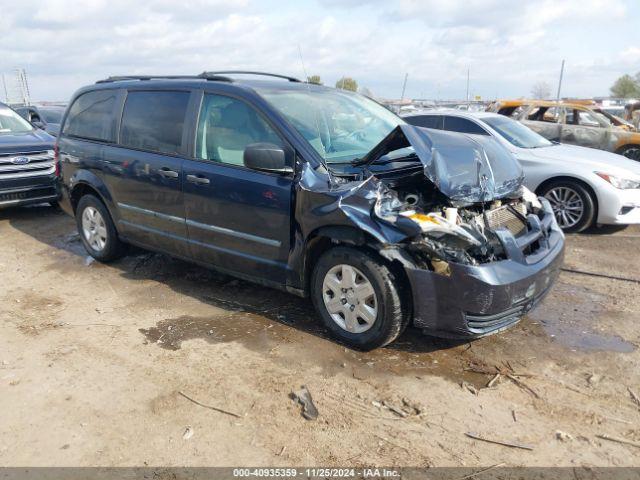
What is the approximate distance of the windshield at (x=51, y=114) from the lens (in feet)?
46.0

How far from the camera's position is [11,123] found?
8.77 metres

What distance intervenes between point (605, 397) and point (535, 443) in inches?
28.9

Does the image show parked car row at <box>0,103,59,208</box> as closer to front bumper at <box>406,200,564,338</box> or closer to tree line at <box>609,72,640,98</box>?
front bumper at <box>406,200,564,338</box>

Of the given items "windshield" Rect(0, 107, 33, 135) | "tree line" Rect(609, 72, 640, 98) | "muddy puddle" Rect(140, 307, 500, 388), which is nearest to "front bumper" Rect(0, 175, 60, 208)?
"windshield" Rect(0, 107, 33, 135)

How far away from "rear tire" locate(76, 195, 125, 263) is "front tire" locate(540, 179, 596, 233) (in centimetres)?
540

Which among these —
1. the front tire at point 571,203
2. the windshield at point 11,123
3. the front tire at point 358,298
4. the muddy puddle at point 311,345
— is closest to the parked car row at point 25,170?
the windshield at point 11,123

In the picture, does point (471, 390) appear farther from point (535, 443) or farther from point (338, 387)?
point (338, 387)

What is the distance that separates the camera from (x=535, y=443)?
111 inches

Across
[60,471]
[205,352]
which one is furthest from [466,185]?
[60,471]

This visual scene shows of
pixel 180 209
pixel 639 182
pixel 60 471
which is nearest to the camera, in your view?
pixel 60 471

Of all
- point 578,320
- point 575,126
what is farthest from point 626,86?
point 578,320

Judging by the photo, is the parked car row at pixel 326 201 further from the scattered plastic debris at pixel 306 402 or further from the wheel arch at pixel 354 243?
the scattered plastic debris at pixel 306 402

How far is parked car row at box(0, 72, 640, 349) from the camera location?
342cm

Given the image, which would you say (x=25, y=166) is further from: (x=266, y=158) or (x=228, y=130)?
(x=266, y=158)
